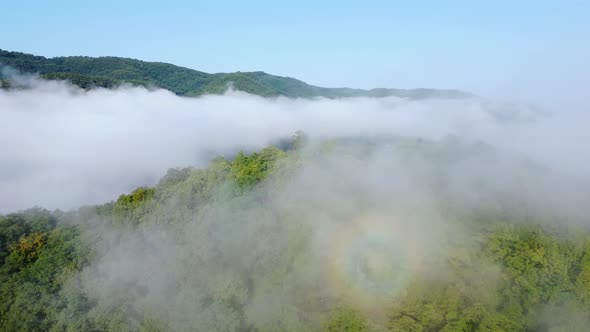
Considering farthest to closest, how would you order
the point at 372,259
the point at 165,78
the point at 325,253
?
the point at 165,78 < the point at 325,253 < the point at 372,259

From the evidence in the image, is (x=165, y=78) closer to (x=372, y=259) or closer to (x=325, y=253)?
(x=325, y=253)

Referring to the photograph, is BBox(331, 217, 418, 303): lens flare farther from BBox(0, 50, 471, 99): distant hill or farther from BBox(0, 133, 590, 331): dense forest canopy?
BBox(0, 50, 471, 99): distant hill

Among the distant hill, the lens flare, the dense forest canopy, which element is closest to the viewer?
the dense forest canopy

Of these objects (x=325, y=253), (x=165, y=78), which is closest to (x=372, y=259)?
(x=325, y=253)

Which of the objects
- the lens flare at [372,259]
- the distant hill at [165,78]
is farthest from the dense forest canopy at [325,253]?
the distant hill at [165,78]

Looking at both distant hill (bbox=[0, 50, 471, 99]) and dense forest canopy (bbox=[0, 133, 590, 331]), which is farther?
distant hill (bbox=[0, 50, 471, 99])

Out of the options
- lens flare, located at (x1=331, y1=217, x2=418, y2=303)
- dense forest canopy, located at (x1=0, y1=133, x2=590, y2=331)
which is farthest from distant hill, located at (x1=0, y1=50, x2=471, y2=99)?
lens flare, located at (x1=331, y1=217, x2=418, y2=303)
